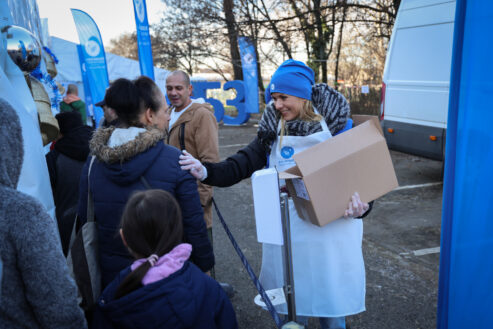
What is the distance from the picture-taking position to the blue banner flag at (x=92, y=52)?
9570 millimetres

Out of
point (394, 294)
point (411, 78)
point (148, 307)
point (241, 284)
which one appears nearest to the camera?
point (148, 307)

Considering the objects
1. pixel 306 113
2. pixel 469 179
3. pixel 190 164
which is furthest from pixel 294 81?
pixel 469 179

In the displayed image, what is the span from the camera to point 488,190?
145 cm

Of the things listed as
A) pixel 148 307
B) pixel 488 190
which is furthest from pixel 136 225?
pixel 488 190

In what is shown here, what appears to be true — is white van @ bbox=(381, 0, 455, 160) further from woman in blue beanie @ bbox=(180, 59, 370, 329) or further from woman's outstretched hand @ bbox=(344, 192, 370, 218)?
woman's outstretched hand @ bbox=(344, 192, 370, 218)

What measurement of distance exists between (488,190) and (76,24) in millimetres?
10353

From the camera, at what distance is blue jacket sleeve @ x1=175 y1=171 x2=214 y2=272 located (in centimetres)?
188

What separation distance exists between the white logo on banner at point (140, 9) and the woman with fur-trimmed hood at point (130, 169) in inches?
264

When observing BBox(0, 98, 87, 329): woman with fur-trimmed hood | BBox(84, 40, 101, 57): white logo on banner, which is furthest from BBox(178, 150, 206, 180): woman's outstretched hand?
BBox(84, 40, 101, 57): white logo on banner

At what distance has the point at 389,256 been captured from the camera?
3930mm

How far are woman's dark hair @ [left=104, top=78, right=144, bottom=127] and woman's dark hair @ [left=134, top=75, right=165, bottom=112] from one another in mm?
25

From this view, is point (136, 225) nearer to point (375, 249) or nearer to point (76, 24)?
point (375, 249)

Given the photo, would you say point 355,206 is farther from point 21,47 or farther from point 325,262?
point 21,47

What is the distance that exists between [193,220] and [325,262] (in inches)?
29.8
